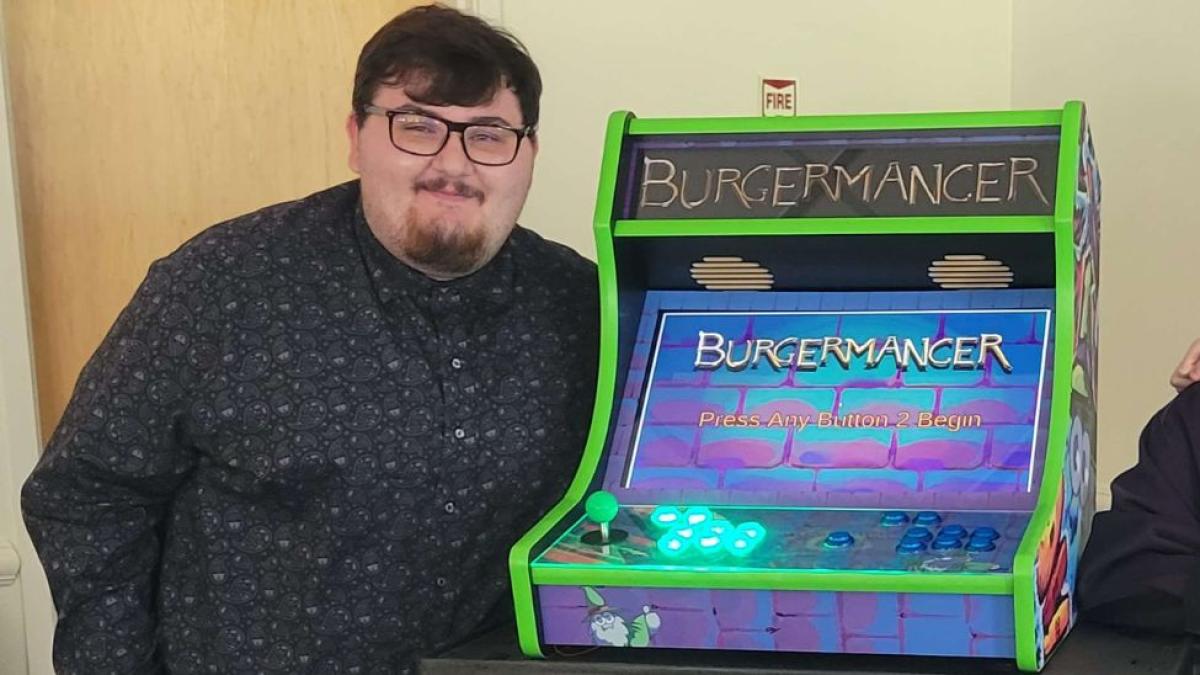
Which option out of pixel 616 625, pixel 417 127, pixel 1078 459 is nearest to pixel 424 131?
pixel 417 127

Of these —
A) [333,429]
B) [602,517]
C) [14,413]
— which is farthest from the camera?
[14,413]

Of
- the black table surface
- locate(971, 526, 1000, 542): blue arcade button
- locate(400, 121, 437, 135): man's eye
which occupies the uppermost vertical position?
locate(400, 121, 437, 135): man's eye

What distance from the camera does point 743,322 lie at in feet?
5.16

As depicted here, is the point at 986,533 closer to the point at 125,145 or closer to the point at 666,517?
the point at 666,517

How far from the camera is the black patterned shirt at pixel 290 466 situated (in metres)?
1.51

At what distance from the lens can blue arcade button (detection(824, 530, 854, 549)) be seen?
1.33 metres

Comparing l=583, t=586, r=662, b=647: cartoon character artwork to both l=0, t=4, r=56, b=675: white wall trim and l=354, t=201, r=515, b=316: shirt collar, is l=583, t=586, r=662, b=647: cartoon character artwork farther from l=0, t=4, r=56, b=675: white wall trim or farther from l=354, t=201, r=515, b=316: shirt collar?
l=0, t=4, r=56, b=675: white wall trim

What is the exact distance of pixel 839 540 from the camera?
4.37ft

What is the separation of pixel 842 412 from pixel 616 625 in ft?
1.13

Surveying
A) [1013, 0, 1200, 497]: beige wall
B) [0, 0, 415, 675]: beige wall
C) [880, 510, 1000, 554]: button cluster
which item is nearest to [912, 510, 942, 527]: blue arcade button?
[880, 510, 1000, 554]: button cluster

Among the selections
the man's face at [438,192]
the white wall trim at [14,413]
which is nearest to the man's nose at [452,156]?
the man's face at [438,192]

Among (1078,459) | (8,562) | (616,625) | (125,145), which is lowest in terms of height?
(8,562)

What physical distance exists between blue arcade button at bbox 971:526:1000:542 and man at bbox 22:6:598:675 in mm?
491

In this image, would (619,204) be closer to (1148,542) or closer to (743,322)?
(743,322)
